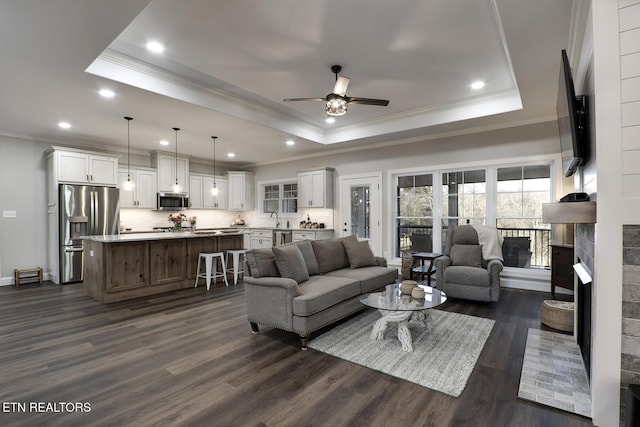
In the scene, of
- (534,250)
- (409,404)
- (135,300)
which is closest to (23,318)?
(135,300)

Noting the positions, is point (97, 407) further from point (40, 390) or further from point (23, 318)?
point (23, 318)

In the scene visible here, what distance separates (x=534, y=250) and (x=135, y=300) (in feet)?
20.8

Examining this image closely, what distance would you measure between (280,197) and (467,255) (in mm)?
5256

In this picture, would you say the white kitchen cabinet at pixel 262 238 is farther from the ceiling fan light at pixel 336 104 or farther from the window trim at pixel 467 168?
the ceiling fan light at pixel 336 104

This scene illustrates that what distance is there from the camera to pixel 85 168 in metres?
6.08

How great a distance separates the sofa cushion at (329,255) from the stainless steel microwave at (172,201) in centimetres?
491

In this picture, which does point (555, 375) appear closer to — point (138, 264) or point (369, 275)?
point (369, 275)

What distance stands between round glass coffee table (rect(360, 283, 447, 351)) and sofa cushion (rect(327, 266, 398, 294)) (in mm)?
444

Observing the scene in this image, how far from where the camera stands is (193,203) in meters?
8.27

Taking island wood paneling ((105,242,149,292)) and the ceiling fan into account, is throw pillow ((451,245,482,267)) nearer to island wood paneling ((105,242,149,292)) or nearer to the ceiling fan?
the ceiling fan

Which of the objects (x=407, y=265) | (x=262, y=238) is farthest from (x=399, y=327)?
(x=262, y=238)

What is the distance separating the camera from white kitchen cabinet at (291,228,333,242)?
7.44m

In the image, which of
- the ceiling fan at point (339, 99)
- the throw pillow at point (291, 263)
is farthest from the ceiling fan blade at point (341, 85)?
the throw pillow at point (291, 263)

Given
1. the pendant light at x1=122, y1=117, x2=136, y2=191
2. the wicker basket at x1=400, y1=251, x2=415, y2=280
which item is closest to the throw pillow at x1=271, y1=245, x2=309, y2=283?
the wicker basket at x1=400, y1=251, x2=415, y2=280
